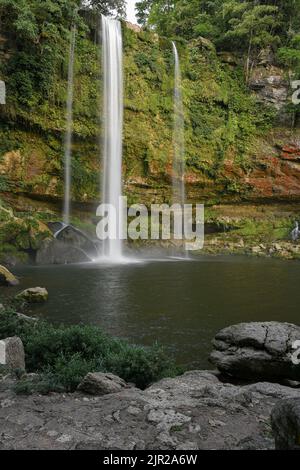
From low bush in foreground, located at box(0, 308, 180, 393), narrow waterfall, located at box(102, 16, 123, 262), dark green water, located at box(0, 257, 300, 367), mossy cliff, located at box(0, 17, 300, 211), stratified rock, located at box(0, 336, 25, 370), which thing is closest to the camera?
low bush in foreground, located at box(0, 308, 180, 393)

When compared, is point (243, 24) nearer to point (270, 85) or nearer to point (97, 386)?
point (270, 85)

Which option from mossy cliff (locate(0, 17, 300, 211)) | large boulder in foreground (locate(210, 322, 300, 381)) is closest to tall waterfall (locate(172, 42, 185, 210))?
mossy cliff (locate(0, 17, 300, 211))

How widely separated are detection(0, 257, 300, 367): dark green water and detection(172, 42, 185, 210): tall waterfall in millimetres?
11299

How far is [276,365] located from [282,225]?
2640 cm

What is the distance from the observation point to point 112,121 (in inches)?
1111

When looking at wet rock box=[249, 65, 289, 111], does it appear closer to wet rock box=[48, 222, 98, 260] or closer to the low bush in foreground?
wet rock box=[48, 222, 98, 260]

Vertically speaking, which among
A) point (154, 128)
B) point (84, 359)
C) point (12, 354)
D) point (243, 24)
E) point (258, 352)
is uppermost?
point (243, 24)

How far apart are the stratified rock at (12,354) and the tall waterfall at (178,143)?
25504 mm

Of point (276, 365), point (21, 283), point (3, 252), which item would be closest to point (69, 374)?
point (276, 365)

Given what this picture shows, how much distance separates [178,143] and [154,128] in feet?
7.89

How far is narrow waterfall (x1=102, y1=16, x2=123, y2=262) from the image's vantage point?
28.1 m

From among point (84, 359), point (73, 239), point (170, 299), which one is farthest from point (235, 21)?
point (84, 359)
